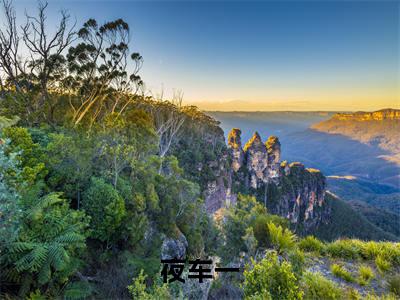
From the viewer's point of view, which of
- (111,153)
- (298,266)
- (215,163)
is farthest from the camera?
(215,163)

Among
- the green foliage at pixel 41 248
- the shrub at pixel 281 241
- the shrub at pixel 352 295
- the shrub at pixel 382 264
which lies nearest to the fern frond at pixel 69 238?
the green foliage at pixel 41 248

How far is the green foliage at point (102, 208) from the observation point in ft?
24.0

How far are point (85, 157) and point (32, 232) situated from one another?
373 centimetres

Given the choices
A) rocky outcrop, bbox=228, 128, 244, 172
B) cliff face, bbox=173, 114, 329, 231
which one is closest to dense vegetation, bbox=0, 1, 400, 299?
cliff face, bbox=173, 114, 329, 231

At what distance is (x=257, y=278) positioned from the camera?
3020mm

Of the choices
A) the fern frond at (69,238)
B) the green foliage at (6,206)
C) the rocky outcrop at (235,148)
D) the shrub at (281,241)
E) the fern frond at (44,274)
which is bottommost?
the rocky outcrop at (235,148)

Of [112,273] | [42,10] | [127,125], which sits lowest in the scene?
[112,273]

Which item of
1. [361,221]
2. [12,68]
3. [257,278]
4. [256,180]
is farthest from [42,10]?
[361,221]

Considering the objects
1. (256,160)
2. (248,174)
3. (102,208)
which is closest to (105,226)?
(102,208)

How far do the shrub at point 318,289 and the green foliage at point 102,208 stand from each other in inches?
230

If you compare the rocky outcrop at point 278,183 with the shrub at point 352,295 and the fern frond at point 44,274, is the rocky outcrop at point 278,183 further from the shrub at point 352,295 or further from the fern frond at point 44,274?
the fern frond at point 44,274

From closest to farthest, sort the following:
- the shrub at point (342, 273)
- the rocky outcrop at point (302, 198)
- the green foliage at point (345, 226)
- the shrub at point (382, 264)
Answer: the shrub at point (342, 273)
the shrub at point (382, 264)
the green foliage at point (345, 226)
the rocky outcrop at point (302, 198)

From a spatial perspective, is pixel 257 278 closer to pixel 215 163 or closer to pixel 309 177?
pixel 215 163

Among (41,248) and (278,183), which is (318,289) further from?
(278,183)
